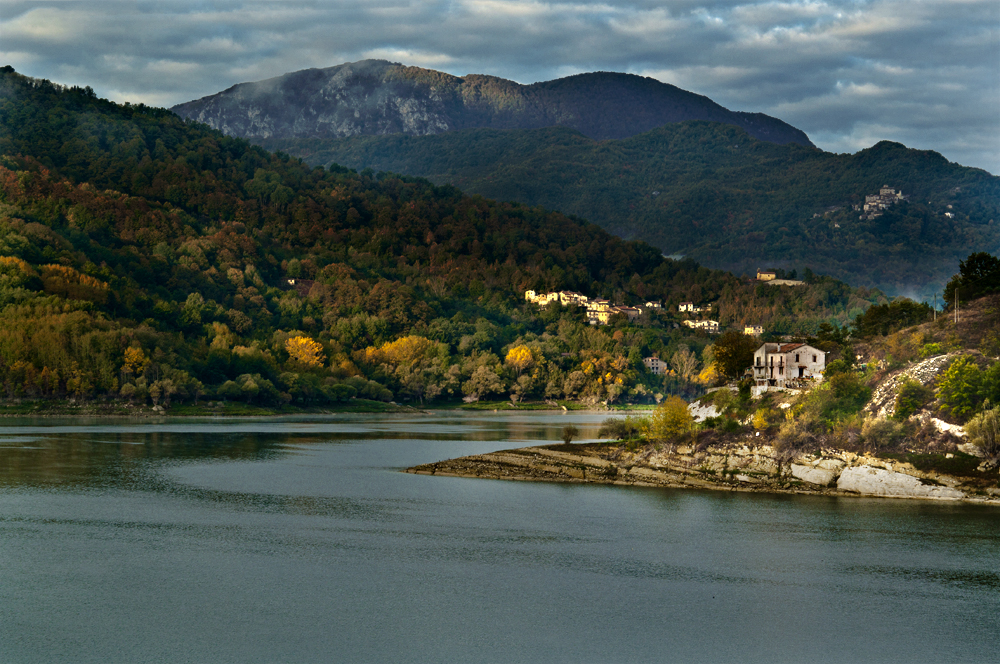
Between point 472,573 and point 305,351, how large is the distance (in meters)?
111

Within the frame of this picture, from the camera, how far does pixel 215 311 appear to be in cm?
14288

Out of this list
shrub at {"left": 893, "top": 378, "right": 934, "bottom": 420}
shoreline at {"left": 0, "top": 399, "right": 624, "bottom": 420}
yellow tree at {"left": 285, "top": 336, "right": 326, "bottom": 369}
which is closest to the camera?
shrub at {"left": 893, "top": 378, "right": 934, "bottom": 420}

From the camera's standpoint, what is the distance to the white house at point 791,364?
65625 mm

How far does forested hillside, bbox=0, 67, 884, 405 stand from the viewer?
362 feet

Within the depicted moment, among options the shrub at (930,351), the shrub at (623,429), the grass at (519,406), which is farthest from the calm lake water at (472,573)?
the grass at (519,406)

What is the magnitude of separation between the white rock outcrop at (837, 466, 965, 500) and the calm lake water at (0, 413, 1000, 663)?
1.37 meters

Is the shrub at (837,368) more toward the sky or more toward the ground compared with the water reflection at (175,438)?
more toward the sky

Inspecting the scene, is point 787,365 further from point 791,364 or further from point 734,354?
point 734,354

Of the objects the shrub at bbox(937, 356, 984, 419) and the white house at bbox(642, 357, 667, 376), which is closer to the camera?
the shrub at bbox(937, 356, 984, 419)

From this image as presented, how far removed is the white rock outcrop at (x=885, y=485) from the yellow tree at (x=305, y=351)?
98.4 m

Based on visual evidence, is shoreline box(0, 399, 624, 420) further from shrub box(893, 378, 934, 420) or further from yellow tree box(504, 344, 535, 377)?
shrub box(893, 378, 934, 420)

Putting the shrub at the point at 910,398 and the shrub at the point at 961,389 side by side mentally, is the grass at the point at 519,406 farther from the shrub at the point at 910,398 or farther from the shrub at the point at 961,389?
the shrub at the point at 961,389

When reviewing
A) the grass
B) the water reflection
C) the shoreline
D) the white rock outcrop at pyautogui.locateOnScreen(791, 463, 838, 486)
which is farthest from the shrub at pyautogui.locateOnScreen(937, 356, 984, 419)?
the grass

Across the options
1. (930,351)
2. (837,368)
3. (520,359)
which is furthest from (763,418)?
(520,359)
